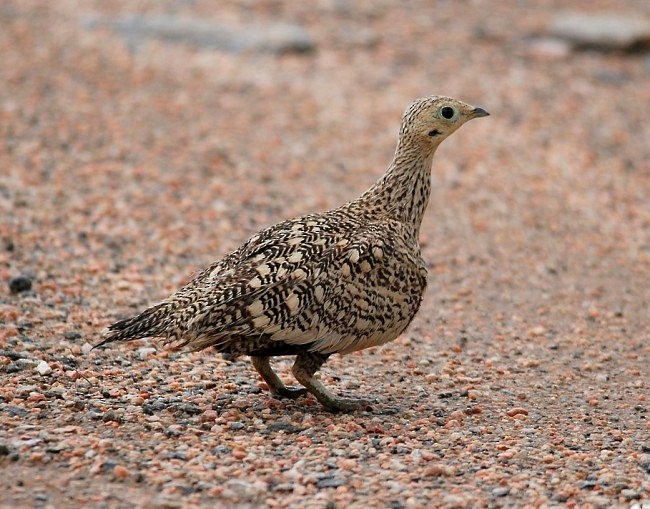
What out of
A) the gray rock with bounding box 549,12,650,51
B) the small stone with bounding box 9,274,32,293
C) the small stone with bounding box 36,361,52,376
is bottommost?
the small stone with bounding box 36,361,52,376

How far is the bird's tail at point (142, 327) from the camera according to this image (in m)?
6.08

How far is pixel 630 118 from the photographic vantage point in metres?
14.3

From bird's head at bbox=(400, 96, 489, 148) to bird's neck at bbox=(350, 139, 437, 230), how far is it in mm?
53

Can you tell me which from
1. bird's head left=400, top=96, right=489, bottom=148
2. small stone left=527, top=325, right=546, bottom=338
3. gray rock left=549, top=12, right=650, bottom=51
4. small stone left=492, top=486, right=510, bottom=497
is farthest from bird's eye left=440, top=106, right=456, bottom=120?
gray rock left=549, top=12, right=650, bottom=51

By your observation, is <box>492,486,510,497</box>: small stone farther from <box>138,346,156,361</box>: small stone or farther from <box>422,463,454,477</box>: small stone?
<box>138,346,156,361</box>: small stone

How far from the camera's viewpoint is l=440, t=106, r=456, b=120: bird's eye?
7355 millimetres

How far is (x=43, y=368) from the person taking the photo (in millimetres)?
6766

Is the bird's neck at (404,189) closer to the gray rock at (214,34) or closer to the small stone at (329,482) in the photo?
the small stone at (329,482)

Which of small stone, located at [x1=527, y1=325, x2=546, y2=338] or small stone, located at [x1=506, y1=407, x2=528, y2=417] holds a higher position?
small stone, located at [x1=527, y1=325, x2=546, y2=338]

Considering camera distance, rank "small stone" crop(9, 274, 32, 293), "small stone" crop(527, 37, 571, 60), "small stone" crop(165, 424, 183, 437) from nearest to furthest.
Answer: "small stone" crop(165, 424, 183, 437), "small stone" crop(9, 274, 32, 293), "small stone" crop(527, 37, 571, 60)

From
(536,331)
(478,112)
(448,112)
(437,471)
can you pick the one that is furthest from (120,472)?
(536,331)

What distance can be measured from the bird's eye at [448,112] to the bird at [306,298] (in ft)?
2.36

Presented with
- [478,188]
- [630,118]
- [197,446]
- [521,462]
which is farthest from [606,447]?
[630,118]

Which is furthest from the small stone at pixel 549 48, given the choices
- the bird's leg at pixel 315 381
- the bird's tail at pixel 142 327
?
the bird's tail at pixel 142 327
